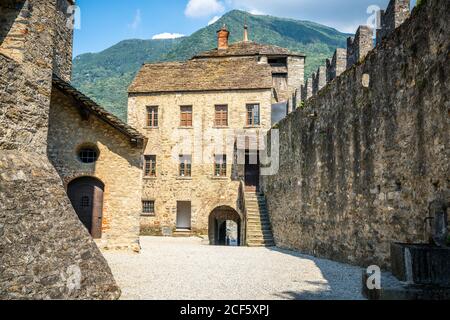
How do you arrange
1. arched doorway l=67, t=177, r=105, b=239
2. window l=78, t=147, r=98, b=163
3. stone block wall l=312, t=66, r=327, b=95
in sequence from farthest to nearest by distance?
stone block wall l=312, t=66, r=327, b=95 < window l=78, t=147, r=98, b=163 < arched doorway l=67, t=177, r=105, b=239

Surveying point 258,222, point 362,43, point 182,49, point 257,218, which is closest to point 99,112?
point 362,43

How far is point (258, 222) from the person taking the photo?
19.2 metres

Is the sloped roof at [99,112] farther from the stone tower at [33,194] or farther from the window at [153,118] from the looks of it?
the window at [153,118]

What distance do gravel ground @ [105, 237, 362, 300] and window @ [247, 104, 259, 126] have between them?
1242 cm

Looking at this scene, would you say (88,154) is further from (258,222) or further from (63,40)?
(258,222)

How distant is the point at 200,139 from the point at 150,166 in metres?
3.39

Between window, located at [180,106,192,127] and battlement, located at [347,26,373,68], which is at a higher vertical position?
window, located at [180,106,192,127]

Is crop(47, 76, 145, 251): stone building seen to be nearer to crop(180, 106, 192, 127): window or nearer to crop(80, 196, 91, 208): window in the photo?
crop(80, 196, 91, 208): window

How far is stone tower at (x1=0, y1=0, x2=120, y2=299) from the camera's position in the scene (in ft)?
17.4

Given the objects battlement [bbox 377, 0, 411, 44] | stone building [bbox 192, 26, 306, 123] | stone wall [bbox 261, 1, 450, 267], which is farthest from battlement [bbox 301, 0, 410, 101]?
stone building [bbox 192, 26, 306, 123]

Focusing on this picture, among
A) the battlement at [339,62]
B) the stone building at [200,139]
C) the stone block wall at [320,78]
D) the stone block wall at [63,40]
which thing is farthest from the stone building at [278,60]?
the battlement at [339,62]

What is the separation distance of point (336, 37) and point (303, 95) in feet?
363

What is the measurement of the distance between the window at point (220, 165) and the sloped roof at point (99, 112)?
10999mm
